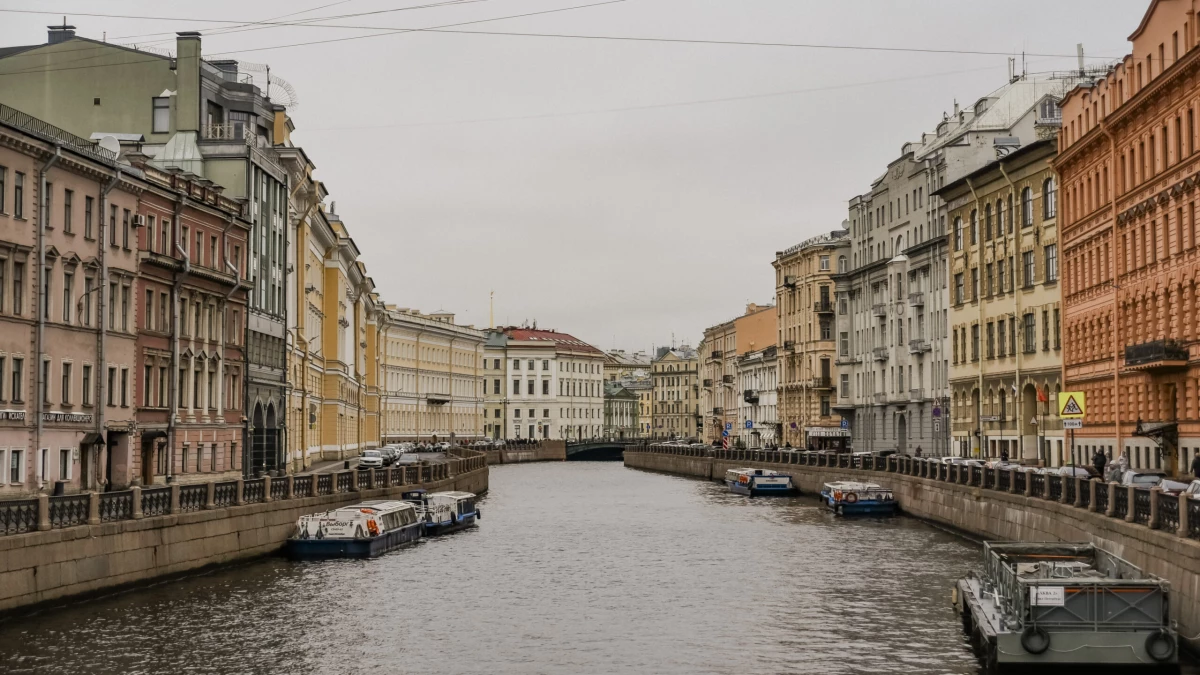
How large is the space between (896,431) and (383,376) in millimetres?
55409

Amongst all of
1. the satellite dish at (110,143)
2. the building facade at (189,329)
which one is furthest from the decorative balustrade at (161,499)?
the satellite dish at (110,143)

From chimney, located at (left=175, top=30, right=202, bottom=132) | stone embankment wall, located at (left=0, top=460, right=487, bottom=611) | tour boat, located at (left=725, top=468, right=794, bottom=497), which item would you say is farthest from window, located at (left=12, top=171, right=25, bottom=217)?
tour boat, located at (left=725, top=468, right=794, bottom=497)

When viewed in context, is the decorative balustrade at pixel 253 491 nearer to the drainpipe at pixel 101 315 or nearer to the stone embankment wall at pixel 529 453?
the drainpipe at pixel 101 315

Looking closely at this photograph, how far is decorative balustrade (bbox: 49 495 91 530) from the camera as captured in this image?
31.1 metres

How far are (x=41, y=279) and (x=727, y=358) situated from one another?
5419 inches

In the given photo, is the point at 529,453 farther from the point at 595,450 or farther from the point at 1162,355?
the point at 1162,355

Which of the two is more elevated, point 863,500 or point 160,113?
point 160,113

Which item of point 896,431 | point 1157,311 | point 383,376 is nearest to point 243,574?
point 1157,311

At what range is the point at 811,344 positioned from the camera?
126688mm

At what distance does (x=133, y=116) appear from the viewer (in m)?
65.1

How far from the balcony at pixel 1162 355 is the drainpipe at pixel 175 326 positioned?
31.1 m

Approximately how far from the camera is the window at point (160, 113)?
6531 centimetres

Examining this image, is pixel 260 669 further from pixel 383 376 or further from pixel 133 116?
pixel 383 376

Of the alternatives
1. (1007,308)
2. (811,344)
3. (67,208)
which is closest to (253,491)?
(67,208)
